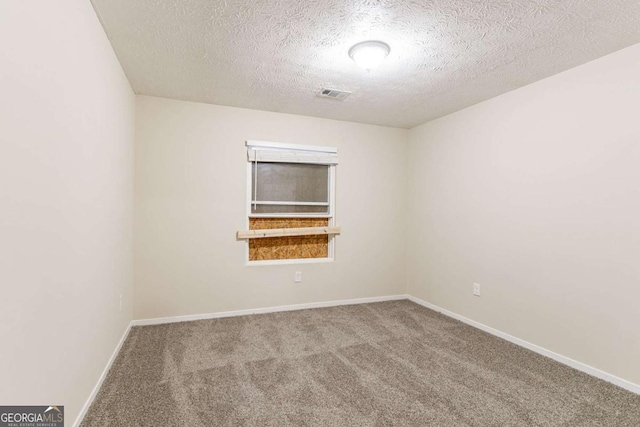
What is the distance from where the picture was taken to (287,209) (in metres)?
3.84

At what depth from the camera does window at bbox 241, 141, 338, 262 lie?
366cm

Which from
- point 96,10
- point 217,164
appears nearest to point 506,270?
point 217,164

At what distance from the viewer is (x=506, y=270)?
2.97 metres

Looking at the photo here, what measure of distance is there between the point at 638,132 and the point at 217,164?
11.9 feet

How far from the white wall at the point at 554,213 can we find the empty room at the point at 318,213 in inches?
0.7

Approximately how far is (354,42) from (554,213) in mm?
2155

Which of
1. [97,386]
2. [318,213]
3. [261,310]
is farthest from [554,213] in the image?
[97,386]

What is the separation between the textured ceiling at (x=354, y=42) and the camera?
178cm

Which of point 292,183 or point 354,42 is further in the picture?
Result: point 292,183

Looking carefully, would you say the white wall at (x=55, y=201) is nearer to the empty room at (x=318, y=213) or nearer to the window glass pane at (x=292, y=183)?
the empty room at (x=318, y=213)

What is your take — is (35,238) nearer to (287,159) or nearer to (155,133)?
(155,133)

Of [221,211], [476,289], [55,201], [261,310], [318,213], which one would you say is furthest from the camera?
[318,213]

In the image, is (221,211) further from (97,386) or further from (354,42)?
(354,42)

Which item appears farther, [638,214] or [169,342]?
[169,342]
